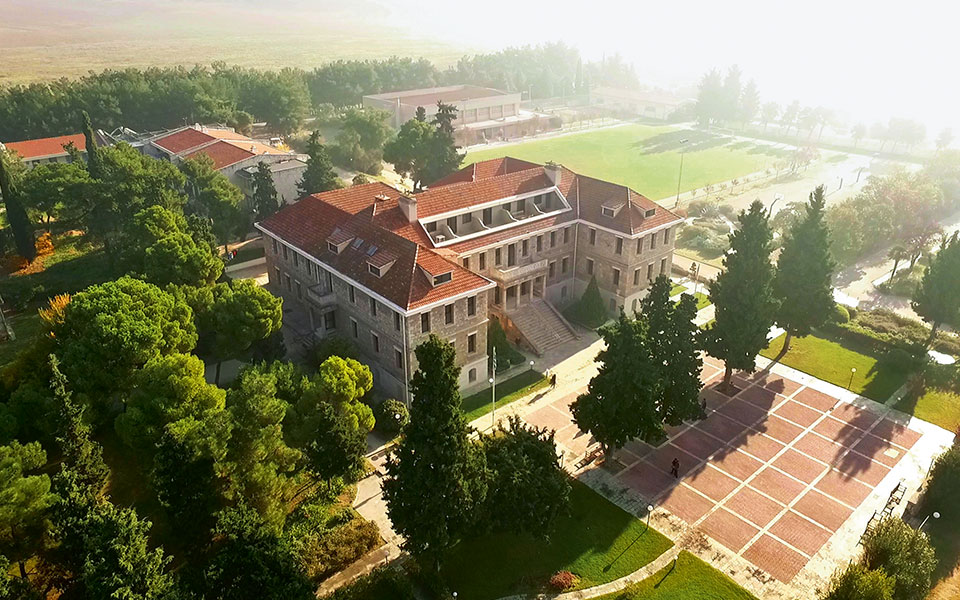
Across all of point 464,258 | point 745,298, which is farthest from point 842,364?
point 464,258

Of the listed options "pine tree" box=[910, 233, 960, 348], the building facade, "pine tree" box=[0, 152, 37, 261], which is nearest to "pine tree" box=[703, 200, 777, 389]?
the building facade

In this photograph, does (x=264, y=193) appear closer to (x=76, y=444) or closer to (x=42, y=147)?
(x=76, y=444)

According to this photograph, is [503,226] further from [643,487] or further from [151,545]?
[151,545]

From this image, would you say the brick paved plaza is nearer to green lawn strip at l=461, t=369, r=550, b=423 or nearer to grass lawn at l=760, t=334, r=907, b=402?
grass lawn at l=760, t=334, r=907, b=402

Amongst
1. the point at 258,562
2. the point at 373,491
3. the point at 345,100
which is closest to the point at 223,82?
the point at 345,100

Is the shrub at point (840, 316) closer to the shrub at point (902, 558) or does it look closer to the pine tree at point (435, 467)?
the shrub at point (902, 558)

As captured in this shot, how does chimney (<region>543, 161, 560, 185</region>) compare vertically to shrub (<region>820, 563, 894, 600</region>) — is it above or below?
above
